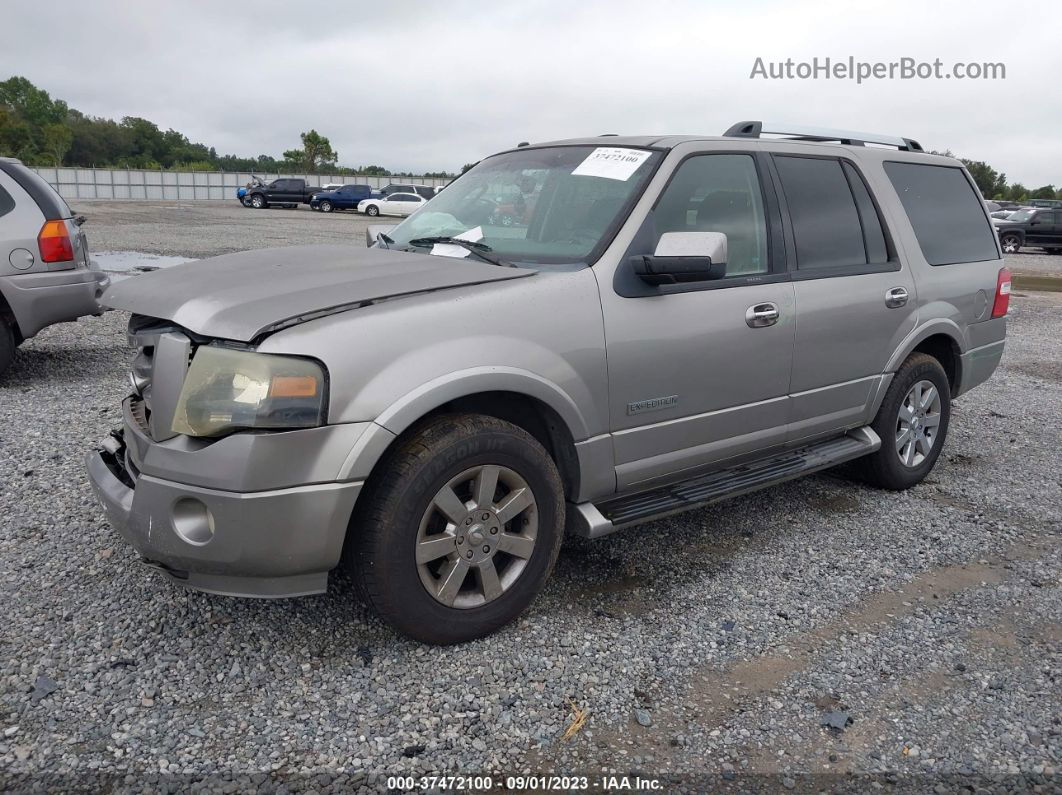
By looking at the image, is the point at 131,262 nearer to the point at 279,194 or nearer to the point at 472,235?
the point at 472,235

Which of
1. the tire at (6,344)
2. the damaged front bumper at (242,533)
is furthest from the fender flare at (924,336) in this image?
the tire at (6,344)

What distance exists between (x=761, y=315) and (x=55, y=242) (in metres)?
5.18

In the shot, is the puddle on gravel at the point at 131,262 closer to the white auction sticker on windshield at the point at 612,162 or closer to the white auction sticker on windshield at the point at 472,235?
the white auction sticker on windshield at the point at 472,235

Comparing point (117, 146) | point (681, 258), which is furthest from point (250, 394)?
point (117, 146)

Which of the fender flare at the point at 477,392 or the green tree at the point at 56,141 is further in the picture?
the green tree at the point at 56,141

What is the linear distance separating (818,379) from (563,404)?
1612mm

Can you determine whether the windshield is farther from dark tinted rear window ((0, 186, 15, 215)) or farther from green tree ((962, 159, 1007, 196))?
green tree ((962, 159, 1007, 196))

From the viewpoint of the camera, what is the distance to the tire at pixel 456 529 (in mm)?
2723

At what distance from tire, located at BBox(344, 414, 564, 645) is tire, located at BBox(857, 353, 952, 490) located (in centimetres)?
235

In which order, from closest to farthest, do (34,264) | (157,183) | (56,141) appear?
A: (34,264), (157,183), (56,141)

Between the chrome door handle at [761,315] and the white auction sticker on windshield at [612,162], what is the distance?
2.59ft

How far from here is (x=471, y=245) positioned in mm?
3600

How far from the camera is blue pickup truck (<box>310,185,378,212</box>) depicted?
39344mm

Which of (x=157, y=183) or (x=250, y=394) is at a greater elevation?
(x=157, y=183)
